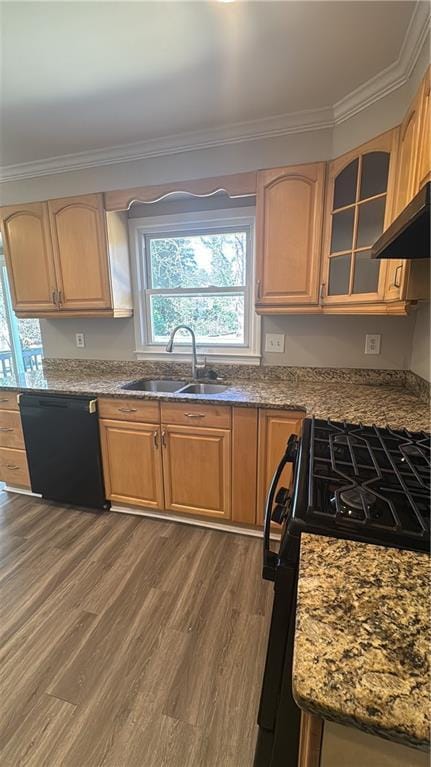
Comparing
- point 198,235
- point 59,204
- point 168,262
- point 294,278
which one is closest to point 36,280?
point 59,204

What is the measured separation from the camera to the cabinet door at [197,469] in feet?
6.57

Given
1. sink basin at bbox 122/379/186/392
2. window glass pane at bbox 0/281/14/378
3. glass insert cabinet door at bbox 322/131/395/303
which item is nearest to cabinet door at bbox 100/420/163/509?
sink basin at bbox 122/379/186/392

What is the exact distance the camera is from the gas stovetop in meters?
0.71

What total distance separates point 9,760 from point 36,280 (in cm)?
262

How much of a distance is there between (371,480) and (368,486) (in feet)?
0.07

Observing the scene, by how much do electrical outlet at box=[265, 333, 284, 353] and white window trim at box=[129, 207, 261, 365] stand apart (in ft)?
0.21

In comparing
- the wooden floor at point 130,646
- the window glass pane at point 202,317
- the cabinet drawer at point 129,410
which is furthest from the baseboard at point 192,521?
the window glass pane at point 202,317

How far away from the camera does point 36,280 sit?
2.57m

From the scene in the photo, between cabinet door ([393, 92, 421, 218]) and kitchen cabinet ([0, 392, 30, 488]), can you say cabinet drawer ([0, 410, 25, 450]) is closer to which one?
kitchen cabinet ([0, 392, 30, 488])

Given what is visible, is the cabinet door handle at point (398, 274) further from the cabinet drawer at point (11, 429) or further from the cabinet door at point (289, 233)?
the cabinet drawer at point (11, 429)

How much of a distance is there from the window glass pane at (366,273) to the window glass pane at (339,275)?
51 millimetres

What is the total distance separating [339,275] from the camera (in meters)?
1.89

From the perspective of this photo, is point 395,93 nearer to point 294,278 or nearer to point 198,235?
point 294,278

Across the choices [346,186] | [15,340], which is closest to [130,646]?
[346,186]
